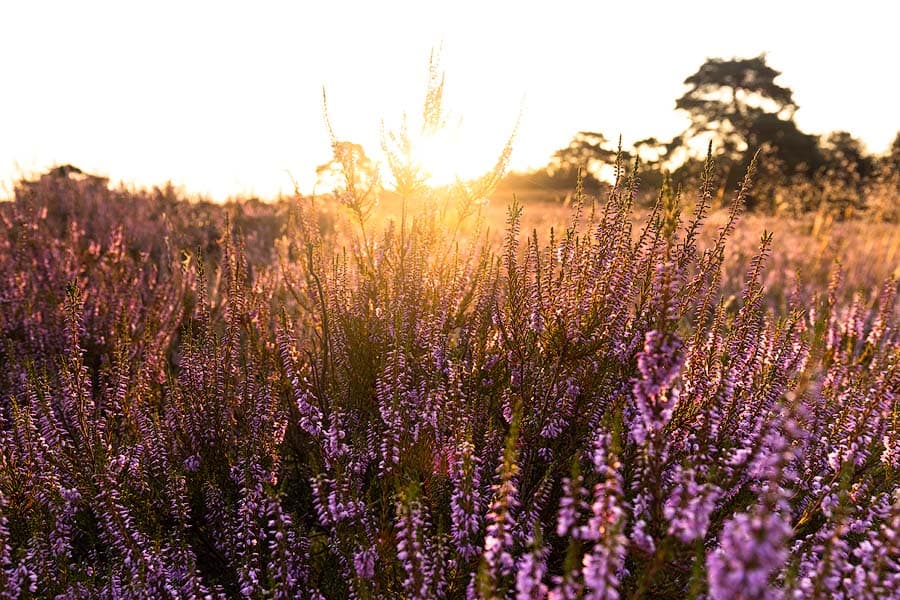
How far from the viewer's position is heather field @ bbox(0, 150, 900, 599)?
1468 mm

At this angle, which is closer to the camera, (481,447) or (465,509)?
(465,509)

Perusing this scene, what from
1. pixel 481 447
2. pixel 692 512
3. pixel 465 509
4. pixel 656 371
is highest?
pixel 656 371

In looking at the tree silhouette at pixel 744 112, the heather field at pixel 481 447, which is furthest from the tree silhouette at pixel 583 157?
the tree silhouette at pixel 744 112

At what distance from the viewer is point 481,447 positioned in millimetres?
2461

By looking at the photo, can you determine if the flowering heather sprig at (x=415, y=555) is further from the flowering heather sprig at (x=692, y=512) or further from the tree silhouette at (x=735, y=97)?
the tree silhouette at (x=735, y=97)

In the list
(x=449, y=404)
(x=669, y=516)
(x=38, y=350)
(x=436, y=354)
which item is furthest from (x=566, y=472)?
(x=38, y=350)

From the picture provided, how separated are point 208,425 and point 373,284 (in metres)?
1.29

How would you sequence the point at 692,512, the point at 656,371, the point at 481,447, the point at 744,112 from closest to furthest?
1. the point at 692,512
2. the point at 656,371
3. the point at 481,447
4. the point at 744,112

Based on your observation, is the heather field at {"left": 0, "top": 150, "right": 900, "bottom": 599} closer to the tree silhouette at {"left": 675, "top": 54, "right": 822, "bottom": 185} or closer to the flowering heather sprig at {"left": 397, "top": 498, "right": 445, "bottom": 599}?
the flowering heather sprig at {"left": 397, "top": 498, "right": 445, "bottom": 599}

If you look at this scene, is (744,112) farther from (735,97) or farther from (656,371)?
(656,371)

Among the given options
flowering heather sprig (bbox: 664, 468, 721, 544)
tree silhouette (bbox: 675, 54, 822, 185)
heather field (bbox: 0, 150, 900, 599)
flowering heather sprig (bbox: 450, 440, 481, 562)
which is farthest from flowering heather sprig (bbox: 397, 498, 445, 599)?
tree silhouette (bbox: 675, 54, 822, 185)

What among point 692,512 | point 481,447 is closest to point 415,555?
point 692,512

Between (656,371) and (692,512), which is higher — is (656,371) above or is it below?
above

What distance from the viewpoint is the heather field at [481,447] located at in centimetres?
147
